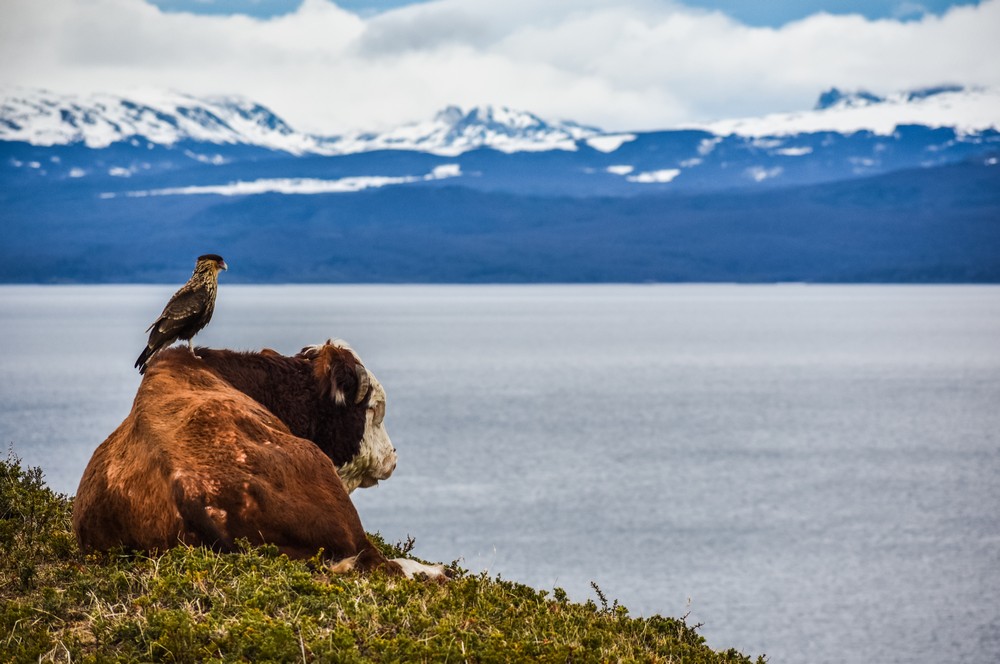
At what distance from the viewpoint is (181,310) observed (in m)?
9.02

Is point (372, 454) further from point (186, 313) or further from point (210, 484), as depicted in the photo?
point (210, 484)

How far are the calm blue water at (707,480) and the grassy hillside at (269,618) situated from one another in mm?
7772

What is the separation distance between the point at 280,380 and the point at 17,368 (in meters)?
112

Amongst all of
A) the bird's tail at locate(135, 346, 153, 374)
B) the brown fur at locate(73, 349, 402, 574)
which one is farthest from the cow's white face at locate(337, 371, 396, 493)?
the bird's tail at locate(135, 346, 153, 374)

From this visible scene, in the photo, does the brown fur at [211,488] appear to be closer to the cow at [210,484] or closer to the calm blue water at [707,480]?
the cow at [210,484]

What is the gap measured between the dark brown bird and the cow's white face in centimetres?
134

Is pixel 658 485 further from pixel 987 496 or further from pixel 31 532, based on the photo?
pixel 31 532

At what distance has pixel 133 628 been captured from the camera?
237 inches

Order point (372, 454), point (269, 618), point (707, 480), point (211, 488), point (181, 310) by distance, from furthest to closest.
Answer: point (707, 480) < point (372, 454) < point (181, 310) < point (211, 488) < point (269, 618)

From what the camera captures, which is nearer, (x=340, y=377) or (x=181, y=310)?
(x=181, y=310)

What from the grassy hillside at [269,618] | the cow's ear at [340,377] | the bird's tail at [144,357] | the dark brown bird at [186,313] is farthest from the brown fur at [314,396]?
the grassy hillside at [269,618]

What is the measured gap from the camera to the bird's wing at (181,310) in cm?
899

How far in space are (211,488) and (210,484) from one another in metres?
0.02

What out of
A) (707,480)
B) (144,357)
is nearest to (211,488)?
(144,357)
